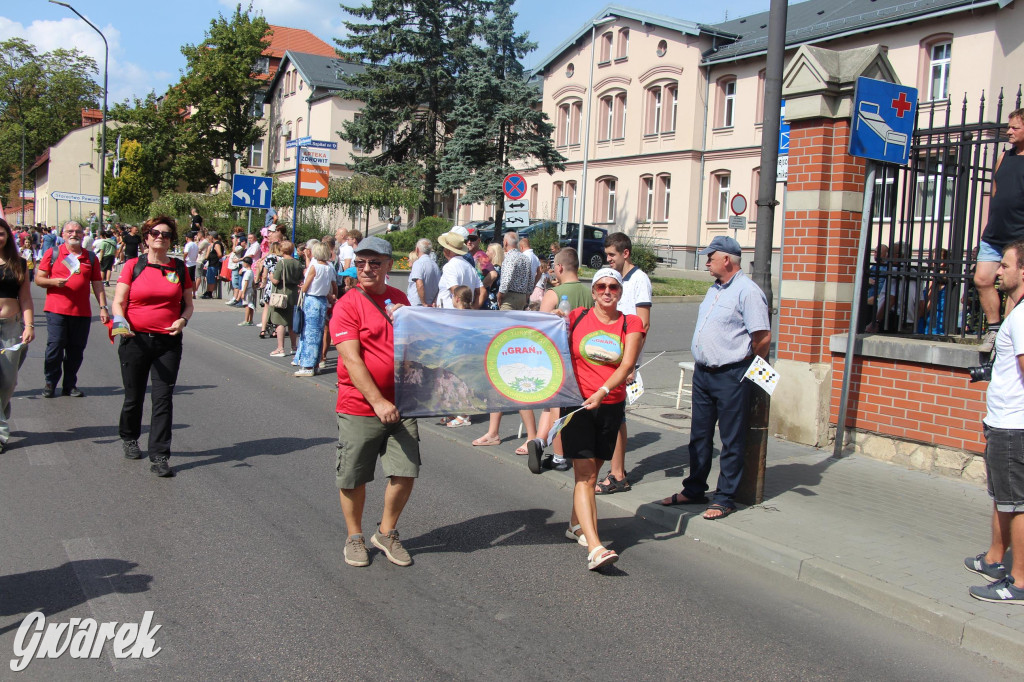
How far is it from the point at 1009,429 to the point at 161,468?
5.77 meters

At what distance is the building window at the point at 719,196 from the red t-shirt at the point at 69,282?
32.9 meters

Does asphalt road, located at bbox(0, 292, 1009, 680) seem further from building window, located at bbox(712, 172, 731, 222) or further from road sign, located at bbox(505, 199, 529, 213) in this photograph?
building window, located at bbox(712, 172, 731, 222)

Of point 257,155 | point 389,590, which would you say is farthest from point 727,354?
Answer: point 257,155

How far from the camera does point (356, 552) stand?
5004 mm

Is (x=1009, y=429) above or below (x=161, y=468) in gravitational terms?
above

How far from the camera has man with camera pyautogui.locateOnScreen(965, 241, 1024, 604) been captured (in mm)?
4500

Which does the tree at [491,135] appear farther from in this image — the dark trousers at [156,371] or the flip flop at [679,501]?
→ the flip flop at [679,501]

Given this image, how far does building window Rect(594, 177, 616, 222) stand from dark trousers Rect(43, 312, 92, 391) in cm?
3634

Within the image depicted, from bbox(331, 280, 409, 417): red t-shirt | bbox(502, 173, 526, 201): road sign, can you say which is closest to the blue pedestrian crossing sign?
bbox(331, 280, 409, 417): red t-shirt

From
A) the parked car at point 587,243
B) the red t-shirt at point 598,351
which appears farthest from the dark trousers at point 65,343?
the parked car at point 587,243

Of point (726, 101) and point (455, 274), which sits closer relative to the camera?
point (455, 274)

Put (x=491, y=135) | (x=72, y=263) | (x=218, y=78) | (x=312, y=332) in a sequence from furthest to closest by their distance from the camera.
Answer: (x=218, y=78), (x=491, y=135), (x=312, y=332), (x=72, y=263)

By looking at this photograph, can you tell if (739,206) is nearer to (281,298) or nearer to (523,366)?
(281,298)

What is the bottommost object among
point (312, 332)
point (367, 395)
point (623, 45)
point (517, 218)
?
point (312, 332)
